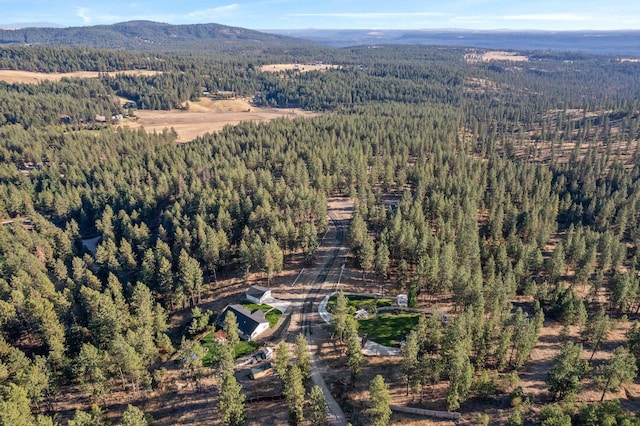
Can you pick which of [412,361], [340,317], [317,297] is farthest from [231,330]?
[412,361]

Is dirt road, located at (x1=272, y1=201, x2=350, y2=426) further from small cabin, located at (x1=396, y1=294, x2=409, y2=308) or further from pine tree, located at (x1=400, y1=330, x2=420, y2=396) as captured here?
small cabin, located at (x1=396, y1=294, x2=409, y2=308)

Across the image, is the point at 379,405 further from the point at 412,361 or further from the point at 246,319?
the point at 246,319

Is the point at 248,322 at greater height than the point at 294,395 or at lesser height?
lesser

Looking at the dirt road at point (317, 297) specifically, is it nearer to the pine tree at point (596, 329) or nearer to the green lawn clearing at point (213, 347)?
the green lawn clearing at point (213, 347)

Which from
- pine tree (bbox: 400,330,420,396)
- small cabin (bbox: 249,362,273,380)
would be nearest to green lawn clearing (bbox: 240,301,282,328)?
small cabin (bbox: 249,362,273,380)

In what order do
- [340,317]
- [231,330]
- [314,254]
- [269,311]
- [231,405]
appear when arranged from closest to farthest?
[231,405], [340,317], [231,330], [269,311], [314,254]

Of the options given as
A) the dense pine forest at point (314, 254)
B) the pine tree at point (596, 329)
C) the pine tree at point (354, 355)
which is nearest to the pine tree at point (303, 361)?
the pine tree at point (354, 355)

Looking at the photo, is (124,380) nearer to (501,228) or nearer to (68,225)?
(68,225)
